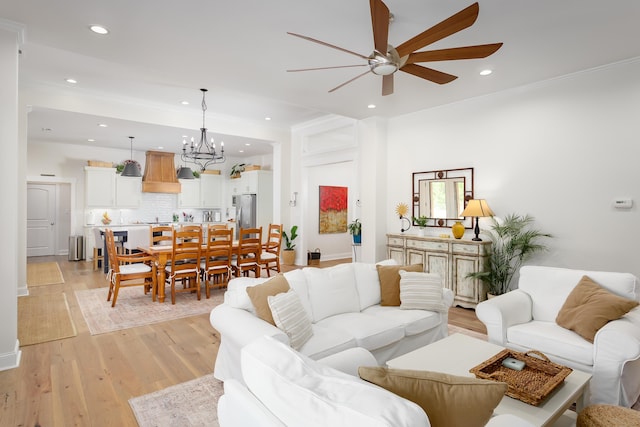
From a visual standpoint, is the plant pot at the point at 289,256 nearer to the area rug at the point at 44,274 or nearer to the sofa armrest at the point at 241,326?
the area rug at the point at 44,274

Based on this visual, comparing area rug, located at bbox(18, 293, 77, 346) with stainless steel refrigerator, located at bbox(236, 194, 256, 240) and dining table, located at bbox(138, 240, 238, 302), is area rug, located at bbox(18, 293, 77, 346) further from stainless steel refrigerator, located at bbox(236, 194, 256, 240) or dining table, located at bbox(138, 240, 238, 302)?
stainless steel refrigerator, located at bbox(236, 194, 256, 240)

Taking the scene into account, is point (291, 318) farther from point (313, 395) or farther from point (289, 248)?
point (289, 248)

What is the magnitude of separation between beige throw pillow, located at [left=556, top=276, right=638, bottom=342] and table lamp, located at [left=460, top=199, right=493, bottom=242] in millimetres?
1719

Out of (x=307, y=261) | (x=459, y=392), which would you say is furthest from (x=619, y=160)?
(x=307, y=261)

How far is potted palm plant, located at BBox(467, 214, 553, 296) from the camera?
14.5 feet

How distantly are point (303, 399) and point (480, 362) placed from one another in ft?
5.52

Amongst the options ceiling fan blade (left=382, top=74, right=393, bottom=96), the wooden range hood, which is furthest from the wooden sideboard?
the wooden range hood

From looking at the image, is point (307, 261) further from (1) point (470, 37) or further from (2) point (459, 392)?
(2) point (459, 392)

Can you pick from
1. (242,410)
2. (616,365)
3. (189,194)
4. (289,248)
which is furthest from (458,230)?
(189,194)

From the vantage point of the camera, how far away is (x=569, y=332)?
8.93 ft

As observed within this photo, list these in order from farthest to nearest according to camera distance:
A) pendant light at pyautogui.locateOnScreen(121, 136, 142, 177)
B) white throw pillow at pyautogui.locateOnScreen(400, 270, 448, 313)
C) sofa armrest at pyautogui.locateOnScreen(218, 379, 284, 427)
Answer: pendant light at pyautogui.locateOnScreen(121, 136, 142, 177) < white throw pillow at pyautogui.locateOnScreen(400, 270, 448, 313) < sofa armrest at pyautogui.locateOnScreen(218, 379, 284, 427)

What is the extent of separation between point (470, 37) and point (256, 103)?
148 inches

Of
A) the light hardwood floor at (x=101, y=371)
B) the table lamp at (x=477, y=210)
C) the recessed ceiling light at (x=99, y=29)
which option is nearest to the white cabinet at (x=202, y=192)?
the light hardwood floor at (x=101, y=371)

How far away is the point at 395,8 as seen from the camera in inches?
108
